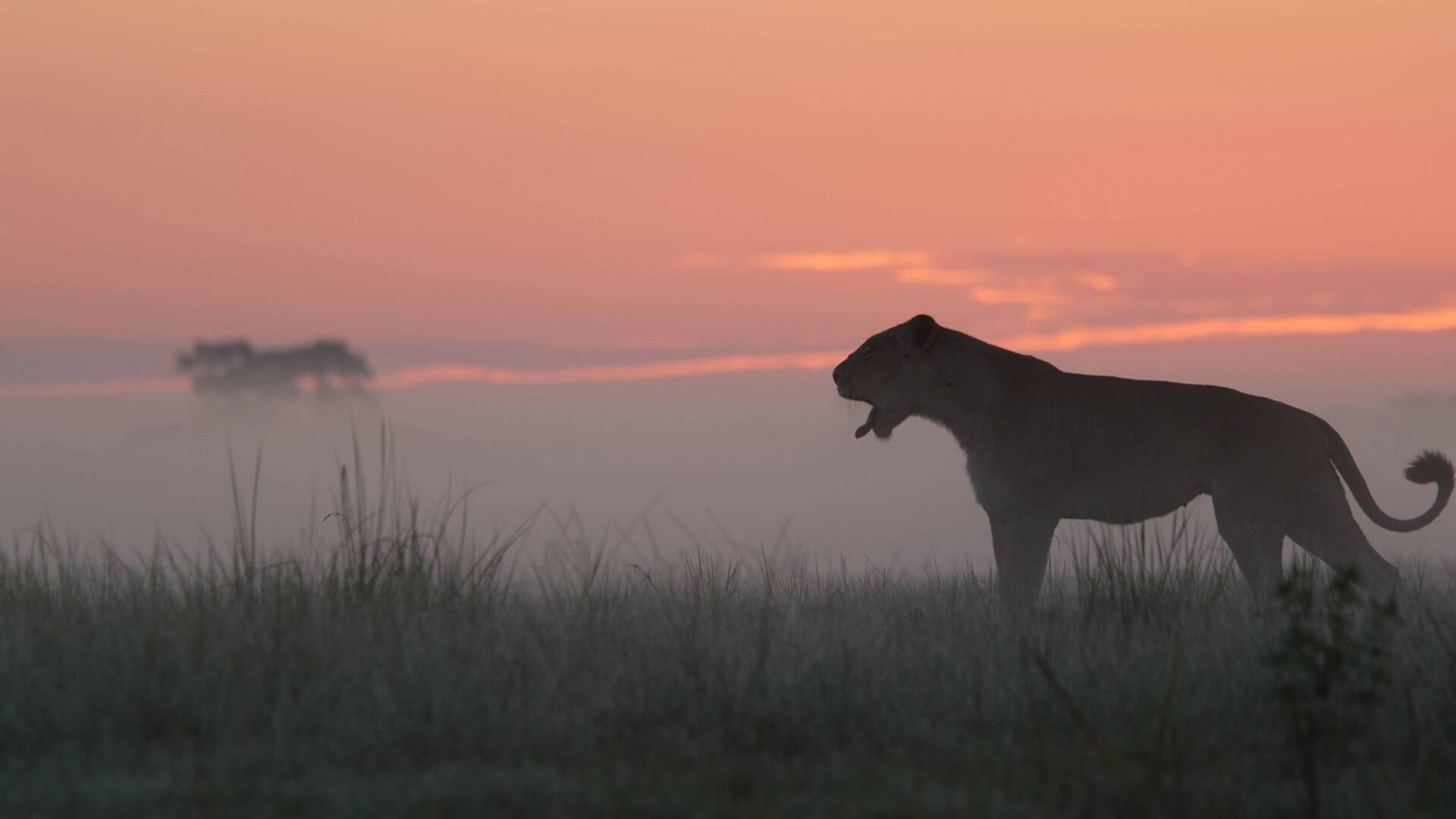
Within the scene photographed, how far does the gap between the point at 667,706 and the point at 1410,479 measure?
22.3ft

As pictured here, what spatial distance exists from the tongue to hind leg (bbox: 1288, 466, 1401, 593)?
9.72 feet

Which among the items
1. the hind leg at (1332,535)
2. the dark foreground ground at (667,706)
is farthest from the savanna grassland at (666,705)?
the hind leg at (1332,535)

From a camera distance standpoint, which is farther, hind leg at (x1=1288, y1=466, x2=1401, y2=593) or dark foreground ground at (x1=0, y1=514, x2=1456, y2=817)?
hind leg at (x1=1288, y1=466, x2=1401, y2=593)

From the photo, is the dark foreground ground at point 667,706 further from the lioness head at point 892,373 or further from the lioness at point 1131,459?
the lioness head at point 892,373

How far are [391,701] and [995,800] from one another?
2643 millimetres

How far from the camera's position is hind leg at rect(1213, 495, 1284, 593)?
10.4 m

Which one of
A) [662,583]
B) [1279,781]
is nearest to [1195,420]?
[662,583]

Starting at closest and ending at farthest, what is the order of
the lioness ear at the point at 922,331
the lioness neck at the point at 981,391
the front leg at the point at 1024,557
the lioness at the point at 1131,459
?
the front leg at the point at 1024,557
the lioness at the point at 1131,459
the lioness neck at the point at 981,391
the lioness ear at the point at 922,331

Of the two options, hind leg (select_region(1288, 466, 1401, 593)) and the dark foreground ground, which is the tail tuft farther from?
the dark foreground ground

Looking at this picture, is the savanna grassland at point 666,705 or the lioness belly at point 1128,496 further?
the lioness belly at point 1128,496

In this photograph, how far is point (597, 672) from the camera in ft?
23.9

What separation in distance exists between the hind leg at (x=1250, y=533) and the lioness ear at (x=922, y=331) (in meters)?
2.27

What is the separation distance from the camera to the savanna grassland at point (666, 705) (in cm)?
543

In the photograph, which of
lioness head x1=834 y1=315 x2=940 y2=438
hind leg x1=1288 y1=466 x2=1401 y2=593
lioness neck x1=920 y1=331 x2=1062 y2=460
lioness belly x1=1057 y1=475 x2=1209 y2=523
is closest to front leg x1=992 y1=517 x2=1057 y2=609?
lioness belly x1=1057 y1=475 x2=1209 y2=523
